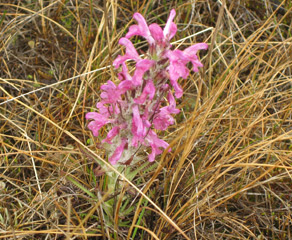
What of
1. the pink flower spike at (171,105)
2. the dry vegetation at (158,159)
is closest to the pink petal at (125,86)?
the pink flower spike at (171,105)

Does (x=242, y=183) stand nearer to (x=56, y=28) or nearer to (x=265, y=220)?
(x=265, y=220)

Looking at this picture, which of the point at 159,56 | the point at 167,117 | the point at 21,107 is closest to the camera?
the point at 159,56

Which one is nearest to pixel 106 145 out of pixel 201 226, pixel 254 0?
pixel 201 226

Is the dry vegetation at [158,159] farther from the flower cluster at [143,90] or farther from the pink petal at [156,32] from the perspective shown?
the pink petal at [156,32]

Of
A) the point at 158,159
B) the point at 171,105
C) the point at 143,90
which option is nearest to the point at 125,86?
the point at 143,90

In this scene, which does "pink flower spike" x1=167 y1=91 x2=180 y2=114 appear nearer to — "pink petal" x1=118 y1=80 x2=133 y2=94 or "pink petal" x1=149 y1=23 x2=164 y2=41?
"pink petal" x1=118 y1=80 x2=133 y2=94

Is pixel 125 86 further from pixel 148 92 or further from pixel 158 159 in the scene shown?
pixel 158 159
